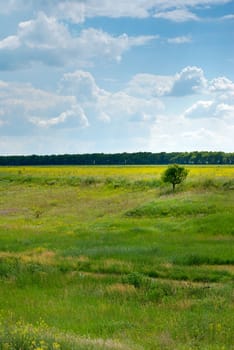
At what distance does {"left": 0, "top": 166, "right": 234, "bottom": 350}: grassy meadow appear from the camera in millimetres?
11547

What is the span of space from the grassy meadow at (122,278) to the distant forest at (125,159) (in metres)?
104

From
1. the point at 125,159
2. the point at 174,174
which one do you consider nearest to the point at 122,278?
the point at 174,174

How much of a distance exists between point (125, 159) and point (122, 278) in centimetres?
15107

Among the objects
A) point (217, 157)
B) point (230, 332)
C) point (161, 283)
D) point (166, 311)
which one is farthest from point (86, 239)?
point (217, 157)

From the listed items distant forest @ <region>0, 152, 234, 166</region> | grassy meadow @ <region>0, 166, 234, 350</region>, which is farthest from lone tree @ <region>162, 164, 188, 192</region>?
distant forest @ <region>0, 152, 234, 166</region>

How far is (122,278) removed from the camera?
18.0 meters

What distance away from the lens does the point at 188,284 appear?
17.2m

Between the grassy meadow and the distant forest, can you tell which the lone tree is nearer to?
the grassy meadow

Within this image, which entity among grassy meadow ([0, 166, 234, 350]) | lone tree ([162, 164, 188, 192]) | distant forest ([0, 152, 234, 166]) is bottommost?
grassy meadow ([0, 166, 234, 350])

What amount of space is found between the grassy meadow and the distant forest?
104151mm

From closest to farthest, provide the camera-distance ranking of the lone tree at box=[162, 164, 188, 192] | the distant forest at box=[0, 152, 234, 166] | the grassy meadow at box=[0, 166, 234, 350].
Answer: the grassy meadow at box=[0, 166, 234, 350] → the lone tree at box=[162, 164, 188, 192] → the distant forest at box=[0, 152, 234, 166]

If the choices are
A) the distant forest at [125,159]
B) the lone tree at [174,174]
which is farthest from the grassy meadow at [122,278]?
the distant forest at [125,159]

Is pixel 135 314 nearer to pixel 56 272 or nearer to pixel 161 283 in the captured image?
pixel 161 283

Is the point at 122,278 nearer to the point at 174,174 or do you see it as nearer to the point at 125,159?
the point at 174,174
